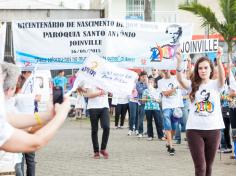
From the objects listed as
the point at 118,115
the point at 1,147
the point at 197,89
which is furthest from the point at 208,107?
the point at 118,115

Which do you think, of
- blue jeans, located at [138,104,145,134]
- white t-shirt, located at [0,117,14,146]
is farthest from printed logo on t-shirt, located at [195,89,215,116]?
blue jeans, located at [138,104,145,134]

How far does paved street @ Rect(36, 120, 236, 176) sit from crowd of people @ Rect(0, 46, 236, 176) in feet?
1.51

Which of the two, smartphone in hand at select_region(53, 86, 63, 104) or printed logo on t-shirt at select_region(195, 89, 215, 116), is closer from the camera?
smartphone in hand at select_region(53, 86, 63, 104)

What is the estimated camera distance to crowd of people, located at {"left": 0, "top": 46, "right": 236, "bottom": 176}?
360 centimetres

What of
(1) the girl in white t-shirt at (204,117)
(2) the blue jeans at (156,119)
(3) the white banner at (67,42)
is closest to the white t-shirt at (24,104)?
(1) the girl in white t-shirt at (204,117)

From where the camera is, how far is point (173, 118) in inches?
545

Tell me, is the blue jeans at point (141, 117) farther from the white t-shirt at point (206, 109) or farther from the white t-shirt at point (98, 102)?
the white t-shirt at point (206, 109)

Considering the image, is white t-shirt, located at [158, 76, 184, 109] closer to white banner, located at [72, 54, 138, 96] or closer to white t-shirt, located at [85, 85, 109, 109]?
white t-shirt, located at [85, 85, 109, 109]

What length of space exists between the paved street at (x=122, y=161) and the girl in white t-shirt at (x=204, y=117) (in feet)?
7.55

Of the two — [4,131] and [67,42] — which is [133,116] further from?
[4,131]

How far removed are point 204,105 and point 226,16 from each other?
55.6 ft

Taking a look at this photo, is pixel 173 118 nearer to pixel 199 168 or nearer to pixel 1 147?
pixel 199 168

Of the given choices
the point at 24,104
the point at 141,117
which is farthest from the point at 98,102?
the point at 24,104

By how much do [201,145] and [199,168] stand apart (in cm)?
29
